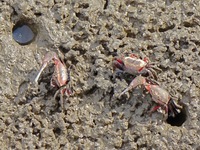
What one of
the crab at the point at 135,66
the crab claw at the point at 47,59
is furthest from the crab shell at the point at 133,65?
the crab claw at the point at 47,59

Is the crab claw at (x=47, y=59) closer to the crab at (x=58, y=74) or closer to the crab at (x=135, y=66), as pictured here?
the crab at (x=58, y=74)

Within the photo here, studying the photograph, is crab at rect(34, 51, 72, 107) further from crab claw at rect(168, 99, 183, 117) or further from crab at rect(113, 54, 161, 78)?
crab claw at rect(168, 99, 183, 117)

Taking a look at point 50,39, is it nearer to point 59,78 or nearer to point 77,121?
point 59,78

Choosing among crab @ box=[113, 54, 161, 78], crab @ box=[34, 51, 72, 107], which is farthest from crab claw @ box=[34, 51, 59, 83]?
crab @ box=[113, 54, 161, 78]

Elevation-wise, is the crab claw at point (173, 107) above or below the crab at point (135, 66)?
below

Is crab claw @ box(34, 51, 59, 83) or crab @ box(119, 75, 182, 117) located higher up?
crab claw @ box(34, 51, 59, 83)

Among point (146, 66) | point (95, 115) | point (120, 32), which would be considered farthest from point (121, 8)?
point (95, 115)
